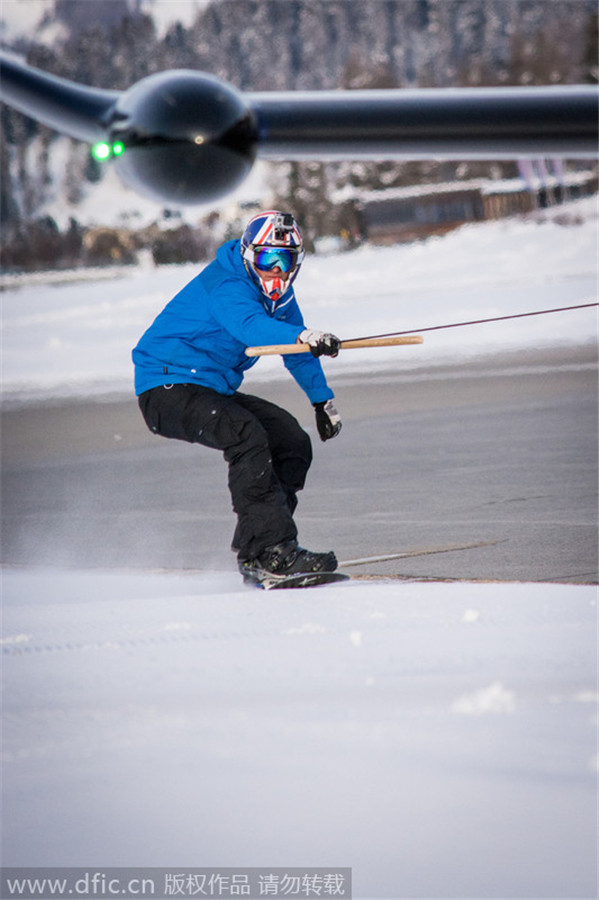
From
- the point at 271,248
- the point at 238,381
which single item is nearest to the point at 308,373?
the point at 238,381

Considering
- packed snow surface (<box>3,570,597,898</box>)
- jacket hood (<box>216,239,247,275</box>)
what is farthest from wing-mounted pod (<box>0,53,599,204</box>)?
packed snow surface (<box>3,570,597,898</box>)

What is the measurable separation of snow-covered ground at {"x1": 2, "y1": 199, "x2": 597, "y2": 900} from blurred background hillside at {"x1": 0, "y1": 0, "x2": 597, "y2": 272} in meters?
17.7

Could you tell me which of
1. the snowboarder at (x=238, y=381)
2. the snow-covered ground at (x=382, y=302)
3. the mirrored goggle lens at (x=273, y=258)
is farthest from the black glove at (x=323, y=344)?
the snow-covered ground at (x=382, y=302)

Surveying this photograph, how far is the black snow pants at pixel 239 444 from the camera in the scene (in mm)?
4391

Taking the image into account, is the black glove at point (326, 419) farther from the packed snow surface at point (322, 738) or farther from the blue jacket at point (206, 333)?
the packed snow surface at point (322, 738)

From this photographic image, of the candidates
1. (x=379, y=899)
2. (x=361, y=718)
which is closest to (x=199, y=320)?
(x=361, y=718)

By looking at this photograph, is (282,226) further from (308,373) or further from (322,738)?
(322,738)

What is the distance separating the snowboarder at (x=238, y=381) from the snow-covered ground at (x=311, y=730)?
9.8 inches

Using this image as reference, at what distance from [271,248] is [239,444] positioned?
700 millimetres

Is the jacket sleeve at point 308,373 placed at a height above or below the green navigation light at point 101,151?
below

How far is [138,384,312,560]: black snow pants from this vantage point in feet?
14.4

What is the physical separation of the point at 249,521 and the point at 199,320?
744mm

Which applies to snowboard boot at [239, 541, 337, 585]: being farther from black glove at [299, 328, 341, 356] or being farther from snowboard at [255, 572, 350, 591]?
black glove at [299, 328, 341, 356]

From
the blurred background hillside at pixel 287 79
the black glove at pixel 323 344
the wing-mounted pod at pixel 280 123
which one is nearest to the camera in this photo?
the black glove at pixel 323 344
